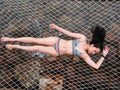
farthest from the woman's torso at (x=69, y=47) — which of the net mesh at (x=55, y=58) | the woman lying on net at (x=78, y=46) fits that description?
the net mesh at (x=55, y=58)

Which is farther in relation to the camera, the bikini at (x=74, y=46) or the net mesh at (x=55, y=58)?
the net mesh at (x=55, y=58)

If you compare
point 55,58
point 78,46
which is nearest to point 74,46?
point 78,46

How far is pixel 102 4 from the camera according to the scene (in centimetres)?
422

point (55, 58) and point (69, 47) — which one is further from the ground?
point (69, 47)

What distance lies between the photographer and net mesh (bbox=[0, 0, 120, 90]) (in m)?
3.52

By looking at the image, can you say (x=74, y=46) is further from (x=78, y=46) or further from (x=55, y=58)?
(x=55, y=58)

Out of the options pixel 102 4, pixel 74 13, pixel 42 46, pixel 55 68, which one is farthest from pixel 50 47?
pixel 102 4

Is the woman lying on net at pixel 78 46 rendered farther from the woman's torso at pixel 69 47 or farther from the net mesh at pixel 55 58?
the net mesh at pixel 55 58

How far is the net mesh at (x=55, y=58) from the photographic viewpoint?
3.52m

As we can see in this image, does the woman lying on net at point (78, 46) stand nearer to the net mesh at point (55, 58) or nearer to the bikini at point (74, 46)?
the bikini at point (74, 46)

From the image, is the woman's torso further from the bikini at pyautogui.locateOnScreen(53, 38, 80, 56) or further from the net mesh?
the net mesh

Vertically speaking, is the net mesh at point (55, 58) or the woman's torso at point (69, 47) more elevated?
the woman's torso at point (69, 47)

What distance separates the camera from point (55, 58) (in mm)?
3615

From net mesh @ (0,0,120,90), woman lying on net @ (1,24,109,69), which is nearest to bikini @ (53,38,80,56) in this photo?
woman lying on net @ (1,24,109,69)
